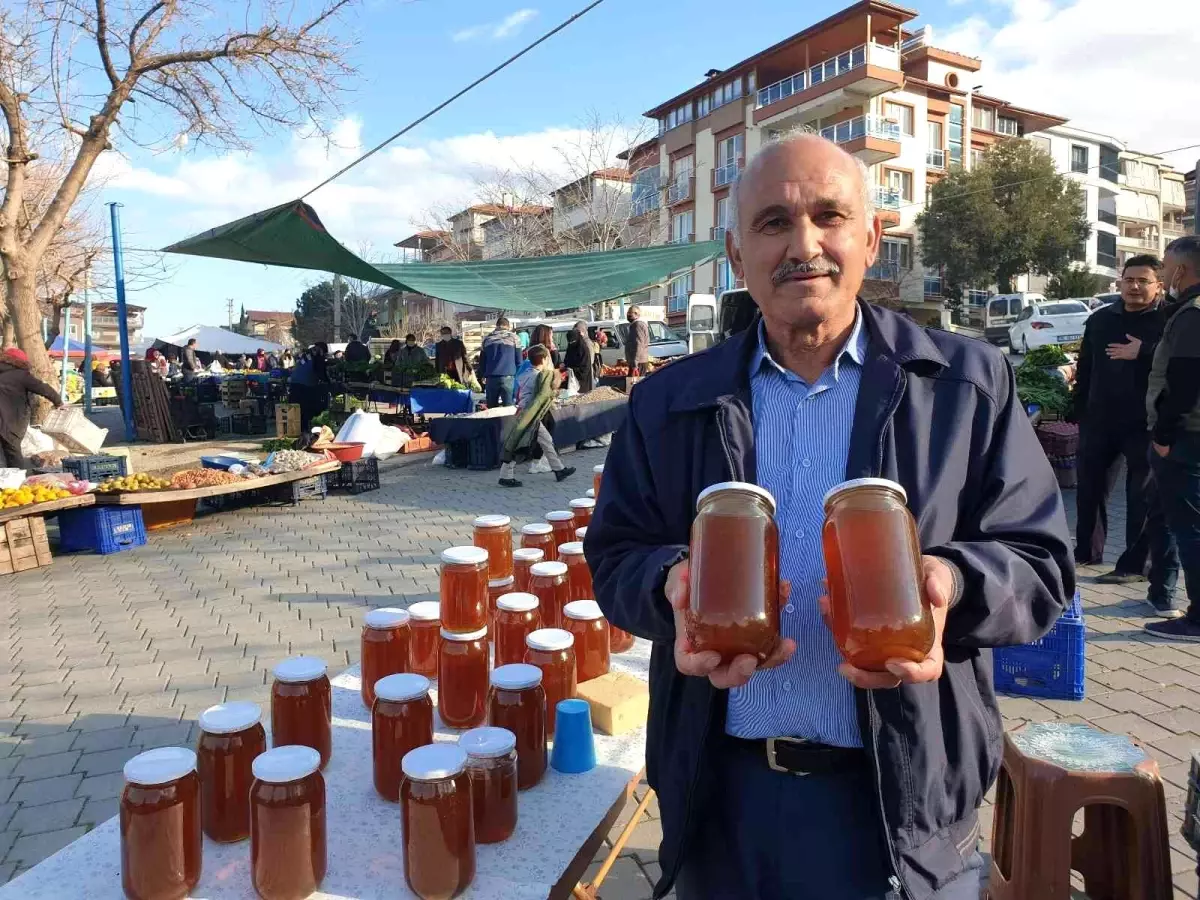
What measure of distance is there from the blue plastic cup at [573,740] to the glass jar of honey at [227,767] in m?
0.71

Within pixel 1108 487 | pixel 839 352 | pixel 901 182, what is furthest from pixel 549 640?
pixel 901 182

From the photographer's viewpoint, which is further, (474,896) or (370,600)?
(370,600)

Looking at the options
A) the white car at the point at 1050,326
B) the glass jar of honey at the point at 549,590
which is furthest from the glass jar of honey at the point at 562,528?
the white car at the point at 1050,326

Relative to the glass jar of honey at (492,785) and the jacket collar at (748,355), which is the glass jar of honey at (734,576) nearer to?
the jacket collar at (748,355)

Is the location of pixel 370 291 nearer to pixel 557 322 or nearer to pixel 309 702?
pixel 557 322

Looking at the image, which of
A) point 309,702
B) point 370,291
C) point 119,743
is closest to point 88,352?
point 119,743

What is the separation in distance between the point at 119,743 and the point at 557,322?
22.1 meters

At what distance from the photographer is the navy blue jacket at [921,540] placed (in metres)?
1.30

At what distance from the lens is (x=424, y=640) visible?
245 cm

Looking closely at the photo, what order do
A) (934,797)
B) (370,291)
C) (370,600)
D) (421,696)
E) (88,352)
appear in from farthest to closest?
(370,291), (88,352), (370,600), (421,696), (934,797)

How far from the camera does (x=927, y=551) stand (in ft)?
4.25

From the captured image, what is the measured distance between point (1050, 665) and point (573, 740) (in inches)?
115

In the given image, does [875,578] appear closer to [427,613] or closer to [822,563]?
[822,563]

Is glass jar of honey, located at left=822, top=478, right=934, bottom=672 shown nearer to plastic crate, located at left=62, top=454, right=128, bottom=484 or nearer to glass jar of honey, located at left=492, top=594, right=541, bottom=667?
glass jar of honey, located at left=492, top=594, right=541, bottom=667
